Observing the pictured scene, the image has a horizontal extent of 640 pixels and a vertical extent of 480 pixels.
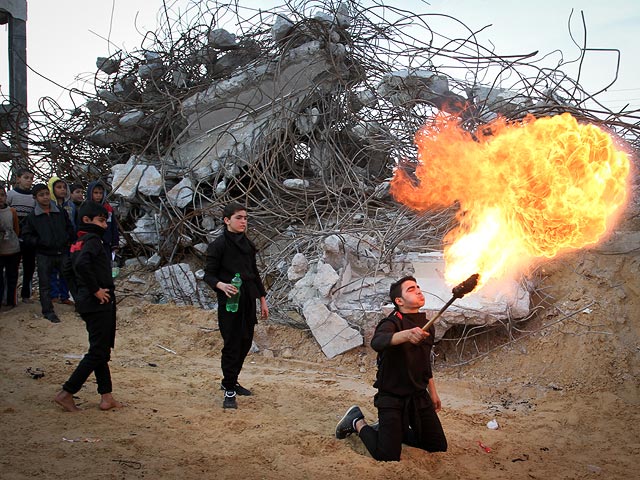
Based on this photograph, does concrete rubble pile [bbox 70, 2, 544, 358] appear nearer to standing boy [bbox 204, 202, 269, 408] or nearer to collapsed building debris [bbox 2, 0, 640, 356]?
collapsed building debris [bbox 2, 0, 640, 356]

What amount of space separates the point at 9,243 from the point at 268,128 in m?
4.88

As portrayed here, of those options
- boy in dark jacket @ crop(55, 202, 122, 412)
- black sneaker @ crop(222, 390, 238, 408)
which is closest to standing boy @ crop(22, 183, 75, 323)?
boy in dark jacket @ crop(55, 202, 122, 412)

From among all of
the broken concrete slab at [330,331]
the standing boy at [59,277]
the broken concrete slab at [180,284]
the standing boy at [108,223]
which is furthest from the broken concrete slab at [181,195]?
the broken concrete slab at [330,331]

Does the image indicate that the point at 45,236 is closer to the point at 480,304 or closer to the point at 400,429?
the point at 480,304

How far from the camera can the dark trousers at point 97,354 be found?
5.00 meters

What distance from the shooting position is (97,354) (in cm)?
502

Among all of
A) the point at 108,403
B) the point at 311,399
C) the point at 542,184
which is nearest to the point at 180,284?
the point at 311,399

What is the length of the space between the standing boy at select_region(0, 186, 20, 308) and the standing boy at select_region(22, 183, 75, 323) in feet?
0.75

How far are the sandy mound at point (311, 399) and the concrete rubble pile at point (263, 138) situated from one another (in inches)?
77.8

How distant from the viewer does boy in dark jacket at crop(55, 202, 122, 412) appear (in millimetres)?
4992

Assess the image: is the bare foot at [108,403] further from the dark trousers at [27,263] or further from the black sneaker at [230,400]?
the dark trousers at [27,263]

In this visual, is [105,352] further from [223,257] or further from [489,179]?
[489,179]

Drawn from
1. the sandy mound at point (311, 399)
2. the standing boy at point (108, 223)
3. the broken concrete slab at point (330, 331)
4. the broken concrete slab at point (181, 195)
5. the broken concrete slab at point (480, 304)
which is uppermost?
the broken concrete slab at point (181, 195)

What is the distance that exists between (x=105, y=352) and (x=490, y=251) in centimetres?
330
